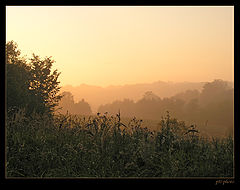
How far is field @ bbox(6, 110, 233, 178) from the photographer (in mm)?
5871

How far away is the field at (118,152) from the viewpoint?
19.3ft

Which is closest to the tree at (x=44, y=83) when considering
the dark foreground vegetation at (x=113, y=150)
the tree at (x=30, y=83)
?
the tree at (x=30, y=83)

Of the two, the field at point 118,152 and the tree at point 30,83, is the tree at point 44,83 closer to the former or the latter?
the tree at point 30,83

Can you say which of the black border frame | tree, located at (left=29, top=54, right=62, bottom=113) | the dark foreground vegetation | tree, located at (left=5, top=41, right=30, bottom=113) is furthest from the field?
tree, located at (left=29, top=54, right=62, bottom=113)

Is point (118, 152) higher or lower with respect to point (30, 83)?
lower

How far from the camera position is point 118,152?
251 inches
